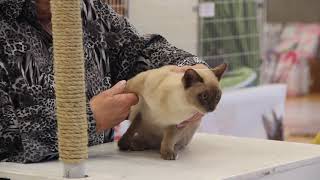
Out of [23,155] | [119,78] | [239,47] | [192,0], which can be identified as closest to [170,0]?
[192,0]

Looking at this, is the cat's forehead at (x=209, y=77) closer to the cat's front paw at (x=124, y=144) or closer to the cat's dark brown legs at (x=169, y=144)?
the cat's dark brown legs at (x=169, y=144)

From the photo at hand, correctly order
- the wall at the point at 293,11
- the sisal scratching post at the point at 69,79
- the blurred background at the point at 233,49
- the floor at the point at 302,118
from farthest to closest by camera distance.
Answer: the wall at the point at 293,11 < the floor at the point at 302,118 < the blurred background at the point at 233,49 < the sisal scratching post at the point at 69,79

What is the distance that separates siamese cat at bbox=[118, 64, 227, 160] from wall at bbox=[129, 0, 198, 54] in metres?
1.05

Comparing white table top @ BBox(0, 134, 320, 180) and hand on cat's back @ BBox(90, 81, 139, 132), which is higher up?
hand on cat's back @ BBox(90, 81, 139, 132)

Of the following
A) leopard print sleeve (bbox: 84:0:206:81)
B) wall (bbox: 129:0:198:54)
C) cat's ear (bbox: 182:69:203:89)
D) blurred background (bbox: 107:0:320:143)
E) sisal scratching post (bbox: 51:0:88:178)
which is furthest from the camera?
blurred background (bbox: 107:0:320:143)

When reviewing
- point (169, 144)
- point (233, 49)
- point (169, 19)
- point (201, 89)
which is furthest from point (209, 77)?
point (233, 49)

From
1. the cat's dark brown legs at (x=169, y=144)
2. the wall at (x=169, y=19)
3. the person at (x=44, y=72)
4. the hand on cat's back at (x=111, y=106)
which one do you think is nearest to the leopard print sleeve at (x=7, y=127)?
the person at (x=44, y=72)

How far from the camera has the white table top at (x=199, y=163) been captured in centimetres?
112

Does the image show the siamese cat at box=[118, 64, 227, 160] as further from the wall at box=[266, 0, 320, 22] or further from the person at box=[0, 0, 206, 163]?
the wall at box=[266, 0, 320, 22]

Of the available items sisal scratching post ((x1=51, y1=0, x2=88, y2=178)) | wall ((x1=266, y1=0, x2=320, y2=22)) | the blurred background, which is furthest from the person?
wall ((x1=266, y1=0, x2=320, y2=22))

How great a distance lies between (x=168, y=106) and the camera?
128 centimetres

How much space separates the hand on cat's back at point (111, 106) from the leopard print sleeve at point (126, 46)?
0.70 feet

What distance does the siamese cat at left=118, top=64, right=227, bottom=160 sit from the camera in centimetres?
125

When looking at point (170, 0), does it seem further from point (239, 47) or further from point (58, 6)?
point (58, 6)
